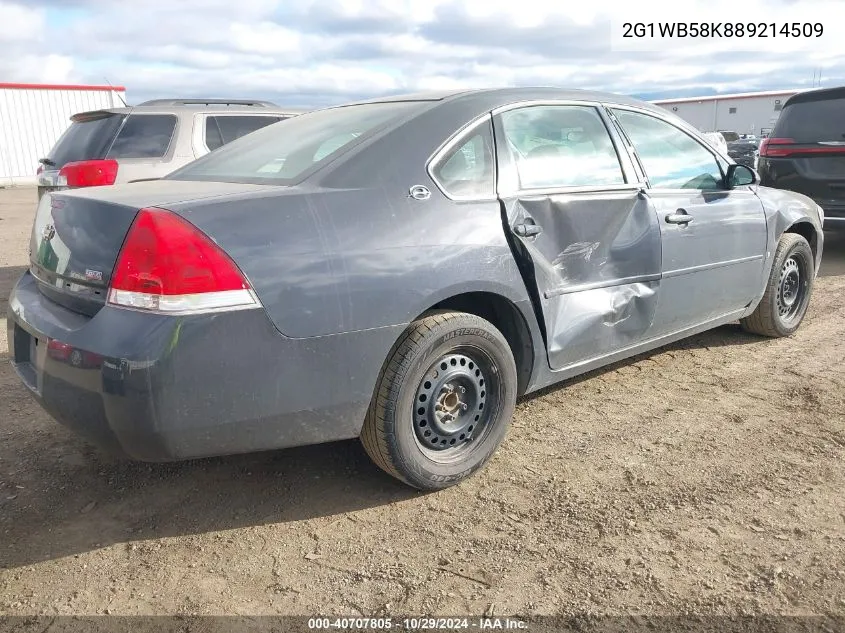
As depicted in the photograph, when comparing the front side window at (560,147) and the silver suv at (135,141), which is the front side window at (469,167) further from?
the silver suv at (135,141)

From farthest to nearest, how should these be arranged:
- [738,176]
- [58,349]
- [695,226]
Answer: [738,176] → [695,226] → [58,349]

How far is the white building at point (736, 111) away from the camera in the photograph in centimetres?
3953

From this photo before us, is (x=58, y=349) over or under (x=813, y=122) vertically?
under

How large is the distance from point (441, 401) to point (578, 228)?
1041 mm

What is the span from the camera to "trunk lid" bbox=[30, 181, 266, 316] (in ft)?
7.71

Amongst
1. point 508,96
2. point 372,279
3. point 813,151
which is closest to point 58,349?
point 372,279

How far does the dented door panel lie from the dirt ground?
1.57 ft

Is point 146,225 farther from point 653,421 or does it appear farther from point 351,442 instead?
point 653,421

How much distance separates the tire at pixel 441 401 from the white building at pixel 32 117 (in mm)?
26641

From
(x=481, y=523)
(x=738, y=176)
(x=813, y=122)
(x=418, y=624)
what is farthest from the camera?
(x=813, y=122)

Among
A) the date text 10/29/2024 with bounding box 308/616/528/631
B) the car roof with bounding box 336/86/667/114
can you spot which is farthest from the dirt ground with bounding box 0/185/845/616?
the car roof with bounding box 336/86/667/114

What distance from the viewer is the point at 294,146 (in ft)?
10.4

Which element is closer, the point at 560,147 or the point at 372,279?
the point at 372,279

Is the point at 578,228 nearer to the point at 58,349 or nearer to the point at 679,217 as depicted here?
the point at 679,217
